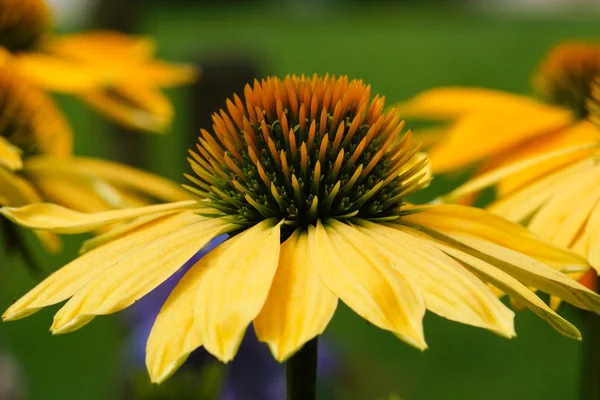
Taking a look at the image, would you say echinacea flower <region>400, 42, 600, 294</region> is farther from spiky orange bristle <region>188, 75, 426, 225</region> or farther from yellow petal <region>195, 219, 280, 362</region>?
yellow petal <region>195, 219, 280, 362</region>

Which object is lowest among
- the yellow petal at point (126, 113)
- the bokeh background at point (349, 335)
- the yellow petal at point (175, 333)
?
the bokeh background at point (349, 335)

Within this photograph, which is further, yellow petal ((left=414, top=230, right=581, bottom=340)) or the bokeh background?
the bokeh background

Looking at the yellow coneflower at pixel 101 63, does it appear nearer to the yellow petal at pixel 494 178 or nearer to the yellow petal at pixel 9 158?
the yellow petal at pixel 9 158

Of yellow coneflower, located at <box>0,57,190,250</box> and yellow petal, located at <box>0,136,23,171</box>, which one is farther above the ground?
yellow petal, located at <box>0,136,23,171</box>

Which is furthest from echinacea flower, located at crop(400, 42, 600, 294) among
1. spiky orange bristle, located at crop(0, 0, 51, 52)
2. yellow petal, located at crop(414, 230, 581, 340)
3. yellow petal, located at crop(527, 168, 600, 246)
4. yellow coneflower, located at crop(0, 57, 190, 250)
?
spiky orange bristle, located at crop(0, 0, 51, 52)

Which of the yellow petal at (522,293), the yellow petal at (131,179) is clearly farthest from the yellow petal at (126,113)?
the yellow petal at (522,293)

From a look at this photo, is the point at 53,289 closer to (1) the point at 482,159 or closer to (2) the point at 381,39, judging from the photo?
(1) the point at 482,159

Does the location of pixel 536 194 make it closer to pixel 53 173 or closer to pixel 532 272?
pixel 532 272
